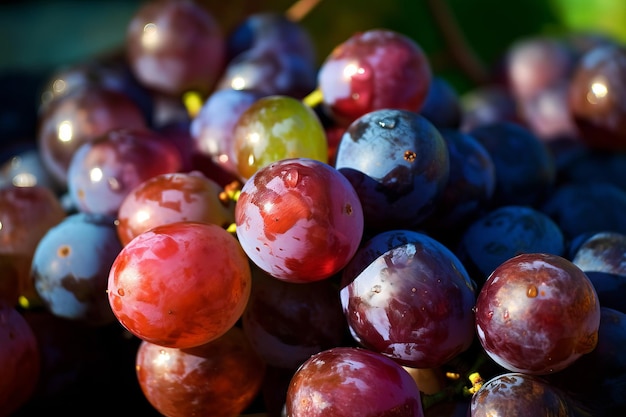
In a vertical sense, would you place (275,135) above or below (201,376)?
above

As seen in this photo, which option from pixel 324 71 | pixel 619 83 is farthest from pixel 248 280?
pixel 619 83

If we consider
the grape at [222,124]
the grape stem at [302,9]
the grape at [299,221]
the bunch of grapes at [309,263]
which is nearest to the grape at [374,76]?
the bunch of grapes at [309,263]

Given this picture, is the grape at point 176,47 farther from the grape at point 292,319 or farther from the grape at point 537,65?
the grape at point 537,65

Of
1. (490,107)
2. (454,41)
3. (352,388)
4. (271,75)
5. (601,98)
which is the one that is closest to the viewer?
(352,388)

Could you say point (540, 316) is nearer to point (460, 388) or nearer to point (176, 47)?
Result: point (460, 388)

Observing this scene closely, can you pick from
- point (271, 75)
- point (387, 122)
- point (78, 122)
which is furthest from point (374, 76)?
point (78, 122)
